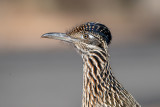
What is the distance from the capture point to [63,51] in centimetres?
2064

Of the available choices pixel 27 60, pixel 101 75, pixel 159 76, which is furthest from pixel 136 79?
pixel 101 75

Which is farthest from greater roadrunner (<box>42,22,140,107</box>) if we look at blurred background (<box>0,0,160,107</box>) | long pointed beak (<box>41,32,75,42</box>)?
blurred background (<box>0,0,160,107</box>)

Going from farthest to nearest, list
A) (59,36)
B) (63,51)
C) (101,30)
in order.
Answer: (63,51) < (59,36) < (101,30)

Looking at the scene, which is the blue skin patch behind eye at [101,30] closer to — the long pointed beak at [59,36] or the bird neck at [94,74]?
the bird neck at [94,74]

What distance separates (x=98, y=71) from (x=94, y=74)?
6cm

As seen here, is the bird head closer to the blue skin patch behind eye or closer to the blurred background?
the blue skin patch behind eye

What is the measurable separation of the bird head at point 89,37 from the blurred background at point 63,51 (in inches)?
7.6

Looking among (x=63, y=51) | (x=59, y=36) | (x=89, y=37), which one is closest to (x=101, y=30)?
(x=89, y=37)

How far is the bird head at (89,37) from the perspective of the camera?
227 inches

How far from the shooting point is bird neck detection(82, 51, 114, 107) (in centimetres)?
581

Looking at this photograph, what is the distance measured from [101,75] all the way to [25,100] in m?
8.27

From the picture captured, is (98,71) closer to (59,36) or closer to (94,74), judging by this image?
(94,74)

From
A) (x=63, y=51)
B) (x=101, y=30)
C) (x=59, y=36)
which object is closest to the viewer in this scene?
(x=101, y=30)

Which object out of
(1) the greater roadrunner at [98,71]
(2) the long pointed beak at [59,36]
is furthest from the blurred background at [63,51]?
(1) the greater roadrunner at [98,71]
